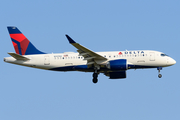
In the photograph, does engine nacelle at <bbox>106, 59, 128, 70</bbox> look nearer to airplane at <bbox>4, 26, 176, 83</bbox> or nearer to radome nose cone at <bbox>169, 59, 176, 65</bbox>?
airplane at <bbox>4, 26, 176, 83</bbox>

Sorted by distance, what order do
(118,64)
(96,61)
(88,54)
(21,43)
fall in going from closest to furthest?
1. (88,54)
2. (118,64)
3. (96,61)
4. (21,43)

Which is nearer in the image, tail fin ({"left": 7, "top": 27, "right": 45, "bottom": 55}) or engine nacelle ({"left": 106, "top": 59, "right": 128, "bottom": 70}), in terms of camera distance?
engine nacelle ({"left": 106, "top": 59, "right": 128, "bottom": 70})

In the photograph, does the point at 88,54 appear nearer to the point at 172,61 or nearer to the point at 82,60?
the point at 82,60

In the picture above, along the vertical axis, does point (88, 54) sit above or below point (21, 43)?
below

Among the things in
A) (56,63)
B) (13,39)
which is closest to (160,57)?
(56,63)

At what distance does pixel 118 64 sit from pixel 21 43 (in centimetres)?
1564

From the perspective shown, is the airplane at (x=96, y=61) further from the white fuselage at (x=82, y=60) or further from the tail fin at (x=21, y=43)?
the tail fin at (x=21, y=43)

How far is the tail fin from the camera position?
5016cm

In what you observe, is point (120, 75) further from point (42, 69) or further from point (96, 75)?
point (42, 69)

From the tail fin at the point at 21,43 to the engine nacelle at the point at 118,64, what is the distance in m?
11.4

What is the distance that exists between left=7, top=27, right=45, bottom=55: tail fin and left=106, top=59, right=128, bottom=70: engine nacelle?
1144cm

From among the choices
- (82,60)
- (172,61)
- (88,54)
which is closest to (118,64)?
(88,54)

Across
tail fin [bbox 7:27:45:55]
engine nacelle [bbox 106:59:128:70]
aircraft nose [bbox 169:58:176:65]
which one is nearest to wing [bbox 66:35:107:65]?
engine nacelle [bbox 106:59:128:70]

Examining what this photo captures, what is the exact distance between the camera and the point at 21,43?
167 feet
